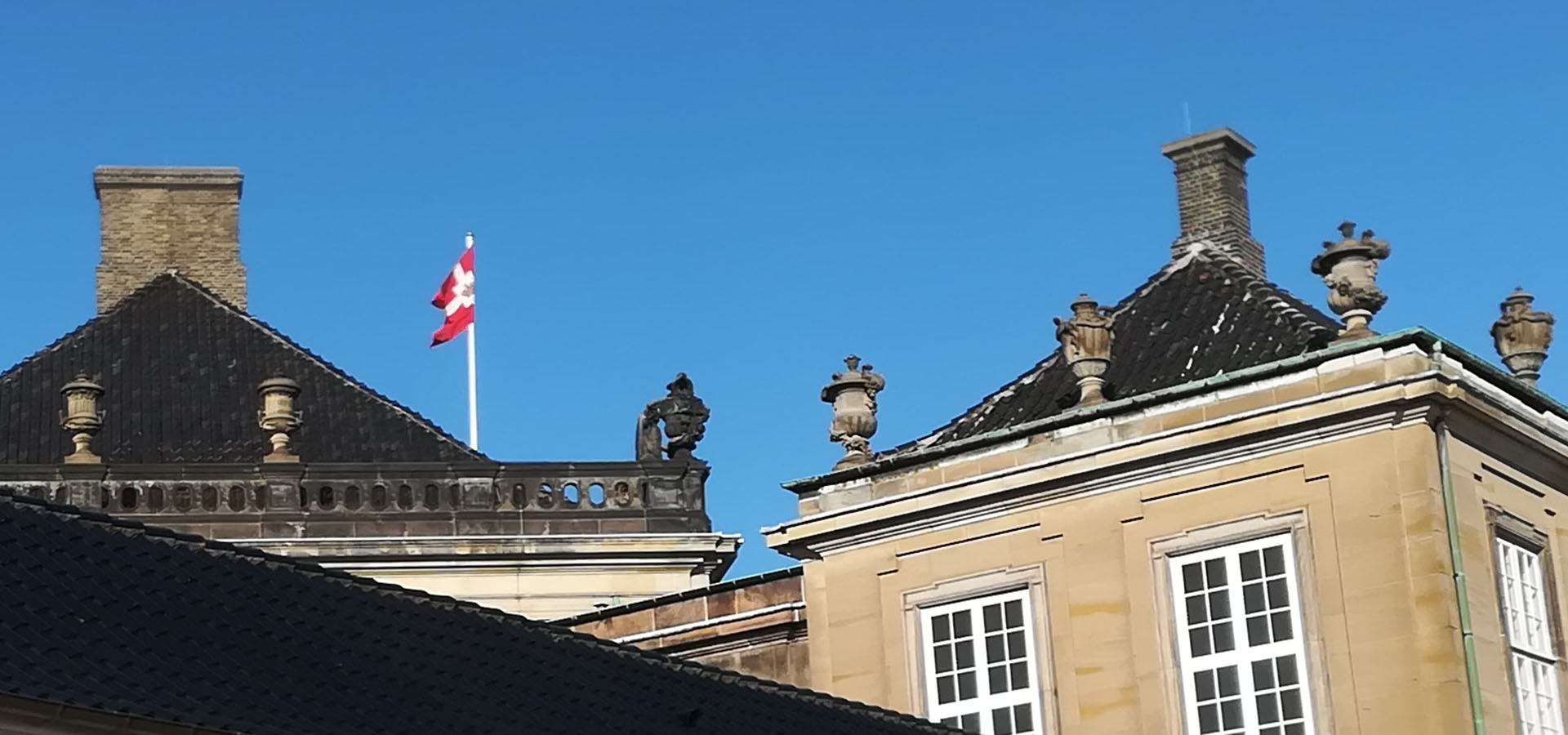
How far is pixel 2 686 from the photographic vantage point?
48.0 feet

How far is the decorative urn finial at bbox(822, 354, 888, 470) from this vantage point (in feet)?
97.8

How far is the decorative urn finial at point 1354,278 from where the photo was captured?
26531mm

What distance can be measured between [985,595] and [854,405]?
3.23m

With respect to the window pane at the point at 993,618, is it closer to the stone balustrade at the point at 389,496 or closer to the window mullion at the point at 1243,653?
the window mullion at the point at 1243,653

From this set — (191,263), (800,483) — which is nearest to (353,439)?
(191,263)

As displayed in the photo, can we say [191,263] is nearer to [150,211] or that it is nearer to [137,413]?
[150,211]

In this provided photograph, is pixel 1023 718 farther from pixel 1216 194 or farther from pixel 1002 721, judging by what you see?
pixel 1216 194

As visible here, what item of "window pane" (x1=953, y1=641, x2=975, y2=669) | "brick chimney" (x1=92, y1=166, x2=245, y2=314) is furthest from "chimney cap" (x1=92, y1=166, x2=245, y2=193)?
"window pane" (x1=953, y1=641, x2=975, y2=669)

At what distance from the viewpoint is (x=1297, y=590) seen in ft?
84.3

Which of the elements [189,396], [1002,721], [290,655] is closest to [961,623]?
[1002,721]

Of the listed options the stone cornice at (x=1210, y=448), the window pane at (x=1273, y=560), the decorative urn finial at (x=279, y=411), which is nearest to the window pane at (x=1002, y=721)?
the stone cornice at (x=1210, y=448)

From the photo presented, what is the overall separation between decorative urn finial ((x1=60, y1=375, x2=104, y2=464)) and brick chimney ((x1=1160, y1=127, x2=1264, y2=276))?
1362 centimetres

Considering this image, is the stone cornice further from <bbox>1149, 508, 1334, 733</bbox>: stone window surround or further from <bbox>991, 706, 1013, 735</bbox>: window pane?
<bbox>991, 706, 1013, 735</bbox>: window pane

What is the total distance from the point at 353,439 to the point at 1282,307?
13.1 meters
